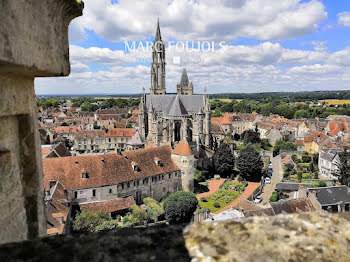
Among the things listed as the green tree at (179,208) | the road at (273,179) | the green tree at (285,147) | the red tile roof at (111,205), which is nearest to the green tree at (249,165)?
the road at (273,179)


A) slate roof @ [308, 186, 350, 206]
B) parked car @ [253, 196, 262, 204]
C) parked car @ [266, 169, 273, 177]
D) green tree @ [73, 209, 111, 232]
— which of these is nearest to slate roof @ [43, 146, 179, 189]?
green tree @ [73, 209, 111, 232]

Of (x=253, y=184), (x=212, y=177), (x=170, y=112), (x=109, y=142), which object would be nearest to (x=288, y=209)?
(x=253, y=184)

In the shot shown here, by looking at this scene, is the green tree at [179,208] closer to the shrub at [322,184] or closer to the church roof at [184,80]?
the shrub at [322,184]

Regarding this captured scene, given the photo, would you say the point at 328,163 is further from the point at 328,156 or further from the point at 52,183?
the point at 52,183

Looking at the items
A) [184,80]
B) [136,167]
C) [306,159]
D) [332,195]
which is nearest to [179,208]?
[136,167]

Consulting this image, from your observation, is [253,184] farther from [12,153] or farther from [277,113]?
[277,113]

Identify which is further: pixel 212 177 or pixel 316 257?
pixel 212 177
